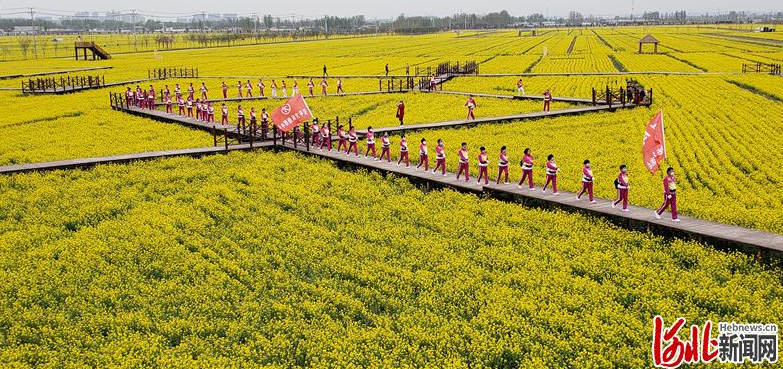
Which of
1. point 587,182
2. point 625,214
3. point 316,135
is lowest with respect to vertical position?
point 625,214

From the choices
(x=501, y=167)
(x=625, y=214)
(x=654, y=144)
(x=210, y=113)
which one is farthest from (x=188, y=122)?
(x=654, y=144)

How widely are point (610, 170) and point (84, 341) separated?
17423 millimetres

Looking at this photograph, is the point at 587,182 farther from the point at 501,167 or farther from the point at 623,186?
the point at 501,167

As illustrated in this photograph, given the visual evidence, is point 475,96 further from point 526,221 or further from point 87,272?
point 87,272

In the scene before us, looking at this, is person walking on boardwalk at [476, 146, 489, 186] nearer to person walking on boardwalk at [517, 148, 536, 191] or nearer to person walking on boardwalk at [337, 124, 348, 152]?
person walking on boardwalk at [517, 148, 536, 191]

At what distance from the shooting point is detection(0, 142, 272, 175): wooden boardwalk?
2447 centimetres

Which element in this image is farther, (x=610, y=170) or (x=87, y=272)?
(x=610, y=170)

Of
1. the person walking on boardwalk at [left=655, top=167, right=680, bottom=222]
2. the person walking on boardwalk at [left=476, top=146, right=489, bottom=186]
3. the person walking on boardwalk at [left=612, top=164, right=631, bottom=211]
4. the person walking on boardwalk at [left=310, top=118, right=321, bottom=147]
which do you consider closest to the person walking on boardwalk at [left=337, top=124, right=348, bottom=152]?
the person walking on boardwalk at [left=310, top=118, right=321, bottom=147]

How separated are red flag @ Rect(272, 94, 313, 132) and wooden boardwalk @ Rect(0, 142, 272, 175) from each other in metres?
2.64

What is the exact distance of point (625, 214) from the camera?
16953 mm

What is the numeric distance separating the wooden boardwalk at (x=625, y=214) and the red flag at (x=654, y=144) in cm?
128

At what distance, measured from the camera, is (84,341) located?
12.3 meters

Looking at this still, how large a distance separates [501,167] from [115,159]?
14.7 m

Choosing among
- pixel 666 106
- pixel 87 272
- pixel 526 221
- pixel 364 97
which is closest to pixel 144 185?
pixel 87 272
